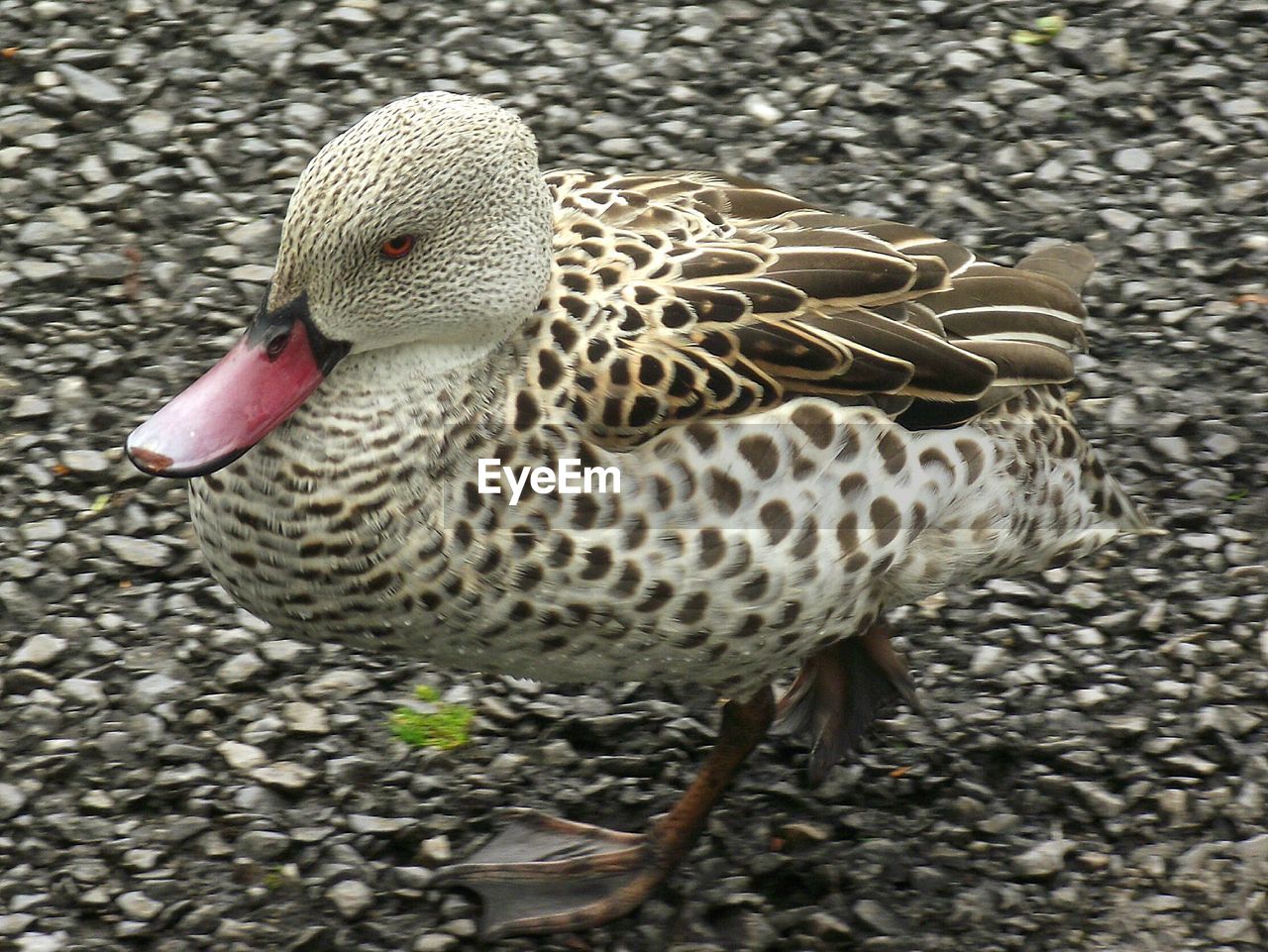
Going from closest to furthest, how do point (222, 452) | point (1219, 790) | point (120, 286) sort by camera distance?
point (222, 452) < point (1219, 790) < point (120, 286)

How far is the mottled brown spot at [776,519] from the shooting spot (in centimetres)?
314

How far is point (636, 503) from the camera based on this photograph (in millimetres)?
3066

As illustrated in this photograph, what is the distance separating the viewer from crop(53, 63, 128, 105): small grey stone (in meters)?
5.56

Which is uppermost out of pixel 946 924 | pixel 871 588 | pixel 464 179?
pixel 464 179

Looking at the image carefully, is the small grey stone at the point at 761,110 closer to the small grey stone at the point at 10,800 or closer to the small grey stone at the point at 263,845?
the small grey stone at the point at 263,845

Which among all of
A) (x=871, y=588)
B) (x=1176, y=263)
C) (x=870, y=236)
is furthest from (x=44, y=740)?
(x=1176, y=263)

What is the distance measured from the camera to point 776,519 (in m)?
3.15

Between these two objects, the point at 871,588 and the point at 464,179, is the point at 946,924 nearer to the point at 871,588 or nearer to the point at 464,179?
the point at 871,588

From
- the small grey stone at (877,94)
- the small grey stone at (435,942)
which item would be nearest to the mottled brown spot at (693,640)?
the small grey stone at (435,942)

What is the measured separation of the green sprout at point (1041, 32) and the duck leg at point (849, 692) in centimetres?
288

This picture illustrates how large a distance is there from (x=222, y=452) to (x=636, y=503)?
2.48 ft

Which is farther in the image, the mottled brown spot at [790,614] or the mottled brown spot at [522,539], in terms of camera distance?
the mottled brown spot at [790,614]

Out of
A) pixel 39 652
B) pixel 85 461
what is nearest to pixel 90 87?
pixel 85 461

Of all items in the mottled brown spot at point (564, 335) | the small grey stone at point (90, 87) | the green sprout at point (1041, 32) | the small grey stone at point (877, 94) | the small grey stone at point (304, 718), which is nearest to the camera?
the mottled brown spot at point (564, 335)
